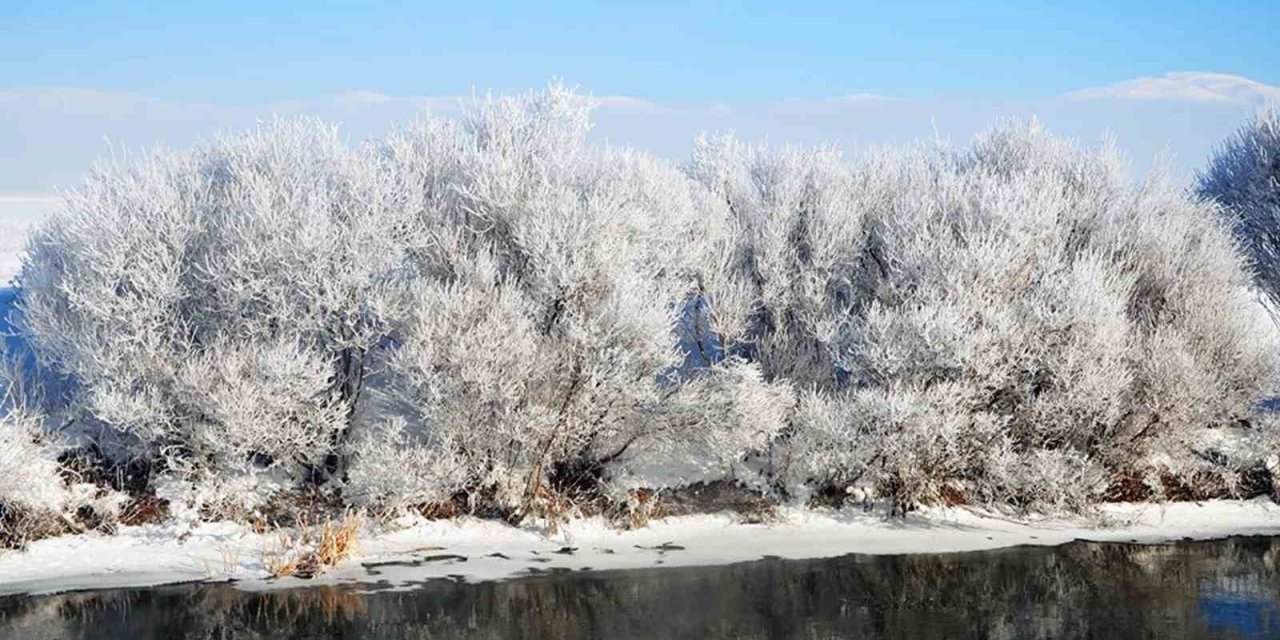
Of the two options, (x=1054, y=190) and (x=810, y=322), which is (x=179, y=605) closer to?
(x=810, y=322)

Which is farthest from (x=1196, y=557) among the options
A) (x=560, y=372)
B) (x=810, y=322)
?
(x=560, y=372)

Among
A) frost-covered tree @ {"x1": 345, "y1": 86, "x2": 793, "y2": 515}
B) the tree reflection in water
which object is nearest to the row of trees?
frost-covered tree @ {"x1": 345, "y1": 86, "x2": 793, "y2": 515}

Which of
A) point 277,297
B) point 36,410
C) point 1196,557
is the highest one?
point 277,297

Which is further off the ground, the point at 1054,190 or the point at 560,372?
the point at 1054,190

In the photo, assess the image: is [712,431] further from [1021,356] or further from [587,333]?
[1021,356]

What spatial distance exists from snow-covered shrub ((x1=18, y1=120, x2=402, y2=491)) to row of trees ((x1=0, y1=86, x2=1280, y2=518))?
0.08 metres

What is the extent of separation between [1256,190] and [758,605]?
23.5 meters

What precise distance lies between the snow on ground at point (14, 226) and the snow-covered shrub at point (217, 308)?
14.9 ft

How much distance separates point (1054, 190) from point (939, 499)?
27.9 feet

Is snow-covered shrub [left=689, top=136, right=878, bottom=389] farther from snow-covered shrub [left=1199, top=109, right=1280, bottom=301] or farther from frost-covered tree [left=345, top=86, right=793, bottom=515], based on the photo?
snow-covered shrub [left=1199, top=109, right=1280, bottom=301]

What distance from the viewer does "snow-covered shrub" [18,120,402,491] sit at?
2283 cm

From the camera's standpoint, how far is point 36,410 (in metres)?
24.2

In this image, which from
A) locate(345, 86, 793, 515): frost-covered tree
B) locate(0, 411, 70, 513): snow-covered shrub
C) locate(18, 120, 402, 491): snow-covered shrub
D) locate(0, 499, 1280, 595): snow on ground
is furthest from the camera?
locate(345, 86, 793, 515): frost-covered tree

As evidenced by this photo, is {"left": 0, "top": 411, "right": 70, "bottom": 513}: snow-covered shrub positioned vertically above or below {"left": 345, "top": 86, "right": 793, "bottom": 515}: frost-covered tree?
below
